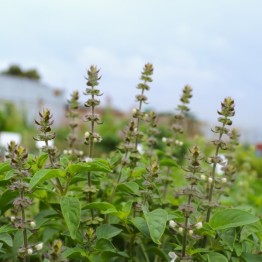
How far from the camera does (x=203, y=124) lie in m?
20.3

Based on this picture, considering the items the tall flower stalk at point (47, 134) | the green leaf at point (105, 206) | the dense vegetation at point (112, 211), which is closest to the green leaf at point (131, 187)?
the dense vegetation at point (112, 211)

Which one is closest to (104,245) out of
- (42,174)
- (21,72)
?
(42,174)

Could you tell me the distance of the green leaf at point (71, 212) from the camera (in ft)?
5.08

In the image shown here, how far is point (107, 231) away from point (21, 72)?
3829 cm

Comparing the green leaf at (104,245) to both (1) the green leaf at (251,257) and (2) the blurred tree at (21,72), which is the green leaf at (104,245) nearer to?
(1) the green leaf at (251,257)

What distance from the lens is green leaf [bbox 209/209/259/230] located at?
1.63 metres

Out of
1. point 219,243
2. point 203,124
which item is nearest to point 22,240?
point 219,243

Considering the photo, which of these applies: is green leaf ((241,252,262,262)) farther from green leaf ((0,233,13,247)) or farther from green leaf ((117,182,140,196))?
green leaf ((0,233,13,247))

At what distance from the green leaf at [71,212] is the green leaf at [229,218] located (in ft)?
1.37

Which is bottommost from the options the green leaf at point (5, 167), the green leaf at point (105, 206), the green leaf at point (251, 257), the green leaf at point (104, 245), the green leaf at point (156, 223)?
the green leaf at point (251, 257)

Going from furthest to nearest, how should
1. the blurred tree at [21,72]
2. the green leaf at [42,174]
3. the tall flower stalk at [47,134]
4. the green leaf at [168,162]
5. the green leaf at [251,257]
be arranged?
the blurred tree at [21,72], the green leaf at [168,162], the green leaf at [251,257], the tall flower stalk at [47,134], the green leaf at [42,174]

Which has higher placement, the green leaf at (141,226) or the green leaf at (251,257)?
the green leaf at (141,226)

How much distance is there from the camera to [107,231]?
170 cm

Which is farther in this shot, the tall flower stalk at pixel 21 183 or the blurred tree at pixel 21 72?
the blurred tree at pixel 21 72
